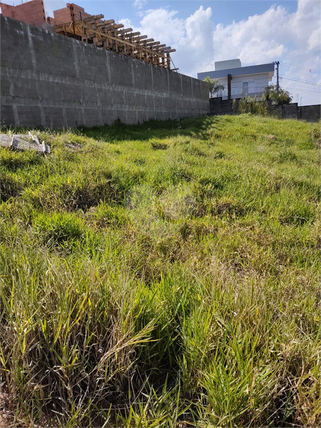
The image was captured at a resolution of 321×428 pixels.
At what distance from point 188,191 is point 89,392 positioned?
306cm

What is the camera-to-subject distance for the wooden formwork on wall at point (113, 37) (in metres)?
11.9

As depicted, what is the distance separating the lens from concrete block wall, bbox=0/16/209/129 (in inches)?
325

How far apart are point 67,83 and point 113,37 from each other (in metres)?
4.44

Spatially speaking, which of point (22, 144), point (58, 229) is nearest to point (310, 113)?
point (22, 144)

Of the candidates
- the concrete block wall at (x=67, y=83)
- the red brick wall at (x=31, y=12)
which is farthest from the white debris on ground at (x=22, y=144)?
the red brick wall at (x=31, y=12)

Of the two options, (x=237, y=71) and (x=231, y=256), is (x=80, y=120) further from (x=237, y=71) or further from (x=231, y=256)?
(x=237, y=71)

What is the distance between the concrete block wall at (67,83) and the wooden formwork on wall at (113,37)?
876mm

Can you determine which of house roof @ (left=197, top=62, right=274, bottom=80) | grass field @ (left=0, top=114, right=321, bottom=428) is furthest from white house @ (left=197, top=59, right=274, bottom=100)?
grass field @ (left=0, top=114, right=321, bottom=428)

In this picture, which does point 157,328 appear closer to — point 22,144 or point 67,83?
point 22,144

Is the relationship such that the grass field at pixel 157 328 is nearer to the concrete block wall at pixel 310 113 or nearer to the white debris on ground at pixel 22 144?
the white debris on ground at pixel 22 144

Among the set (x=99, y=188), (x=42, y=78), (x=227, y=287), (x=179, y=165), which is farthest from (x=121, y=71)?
(x=227, y=287)

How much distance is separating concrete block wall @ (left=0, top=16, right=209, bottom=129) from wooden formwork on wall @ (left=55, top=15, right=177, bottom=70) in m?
0.88

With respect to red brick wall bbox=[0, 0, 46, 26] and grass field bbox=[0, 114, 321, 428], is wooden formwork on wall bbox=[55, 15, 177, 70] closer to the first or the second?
red brick wall bbox=[0, 0, 46, 26]

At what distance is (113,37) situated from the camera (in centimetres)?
1279
